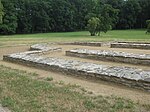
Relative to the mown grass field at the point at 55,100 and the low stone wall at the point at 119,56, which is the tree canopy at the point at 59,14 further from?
the mown grass field at the point at 55,100

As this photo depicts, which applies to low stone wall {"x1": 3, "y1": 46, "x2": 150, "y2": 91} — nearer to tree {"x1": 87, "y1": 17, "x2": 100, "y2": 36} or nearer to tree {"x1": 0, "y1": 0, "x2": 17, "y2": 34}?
tree {"x1": 87, "y1": 17, "x2": 100, "y2": 36}

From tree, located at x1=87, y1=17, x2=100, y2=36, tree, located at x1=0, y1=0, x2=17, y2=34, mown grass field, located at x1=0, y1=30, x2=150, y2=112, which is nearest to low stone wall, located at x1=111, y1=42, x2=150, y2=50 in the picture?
mown grass field, located at x1=0, y1=30, x2=150, y2=112

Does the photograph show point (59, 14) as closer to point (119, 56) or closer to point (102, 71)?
point (119, 56)

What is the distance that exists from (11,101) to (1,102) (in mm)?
217

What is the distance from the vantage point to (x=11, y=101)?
605cm

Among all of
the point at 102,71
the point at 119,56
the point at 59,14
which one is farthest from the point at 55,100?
the point at 59,14

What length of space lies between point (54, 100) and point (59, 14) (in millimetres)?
51260

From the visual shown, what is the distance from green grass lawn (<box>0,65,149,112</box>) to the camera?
5547 millimetres

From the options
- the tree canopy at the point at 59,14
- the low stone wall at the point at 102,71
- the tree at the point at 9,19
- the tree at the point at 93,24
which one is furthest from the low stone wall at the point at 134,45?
the tree at the point at 9,19

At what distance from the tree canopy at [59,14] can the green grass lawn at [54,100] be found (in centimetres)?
4108

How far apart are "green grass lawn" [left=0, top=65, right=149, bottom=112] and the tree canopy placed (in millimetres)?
41076

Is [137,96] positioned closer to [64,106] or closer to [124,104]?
[124,104]

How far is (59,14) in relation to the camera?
56406mm

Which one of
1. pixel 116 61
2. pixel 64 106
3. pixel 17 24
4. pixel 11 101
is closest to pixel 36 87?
pixel 11 101
